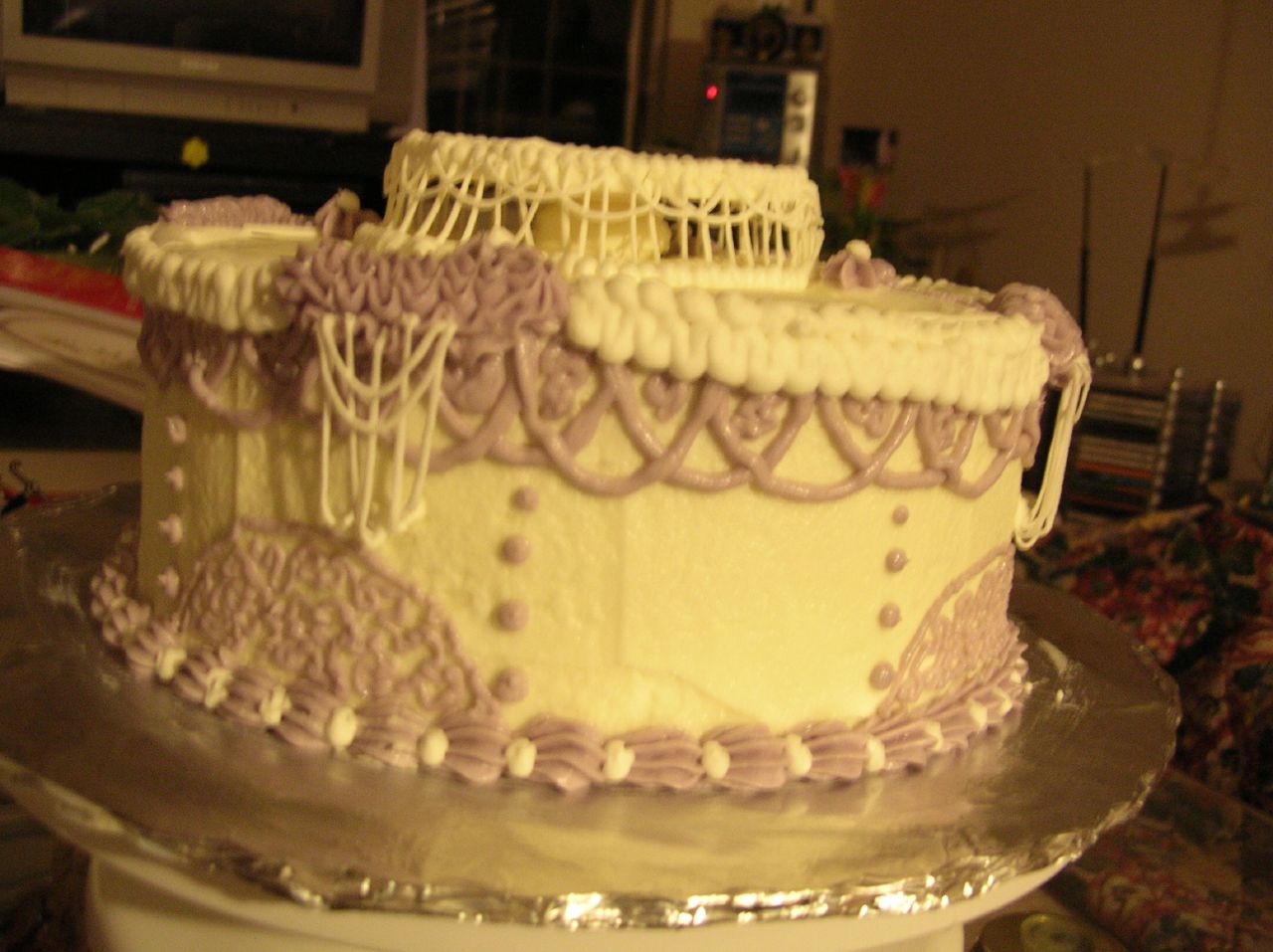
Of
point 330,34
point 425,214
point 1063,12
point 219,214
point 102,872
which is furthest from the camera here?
point 330,34

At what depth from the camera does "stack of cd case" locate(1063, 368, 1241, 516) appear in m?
2.78

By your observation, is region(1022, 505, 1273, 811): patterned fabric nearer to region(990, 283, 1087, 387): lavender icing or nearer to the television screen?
region(990, 283, 1087, 387): lavender icing

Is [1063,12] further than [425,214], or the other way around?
[1063,12]

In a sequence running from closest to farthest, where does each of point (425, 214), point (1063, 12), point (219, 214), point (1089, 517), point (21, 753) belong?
point (21, 753) < point (425, 214) < point (219, 214) < point (1089, 517) < point (1063, 12)

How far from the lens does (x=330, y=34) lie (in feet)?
12.6

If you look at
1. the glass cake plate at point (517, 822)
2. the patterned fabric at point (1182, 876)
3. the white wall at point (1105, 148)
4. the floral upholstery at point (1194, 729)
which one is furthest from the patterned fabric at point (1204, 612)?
the glass cake plate at point (517, 822)

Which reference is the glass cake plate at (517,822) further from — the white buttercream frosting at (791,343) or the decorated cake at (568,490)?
the white buttercream frosting at (791,343)

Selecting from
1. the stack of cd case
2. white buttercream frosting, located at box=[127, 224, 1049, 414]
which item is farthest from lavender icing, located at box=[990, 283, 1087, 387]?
the stack of cd case

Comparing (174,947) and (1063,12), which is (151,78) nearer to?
(1063,12)

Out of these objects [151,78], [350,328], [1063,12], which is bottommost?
[350,328]

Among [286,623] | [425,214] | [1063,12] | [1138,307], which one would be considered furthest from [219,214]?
[1063,12]

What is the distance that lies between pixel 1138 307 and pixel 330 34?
2645 mm

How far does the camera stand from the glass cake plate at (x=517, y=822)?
31.3 inches

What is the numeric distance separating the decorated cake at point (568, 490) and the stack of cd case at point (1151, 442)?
1.80 metres
